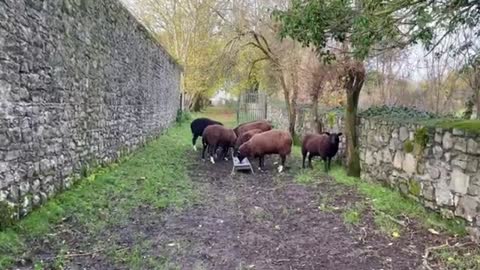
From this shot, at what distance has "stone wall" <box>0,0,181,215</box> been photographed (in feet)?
14.9

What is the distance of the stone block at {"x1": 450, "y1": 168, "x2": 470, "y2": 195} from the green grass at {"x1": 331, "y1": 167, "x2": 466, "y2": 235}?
0.33 metres

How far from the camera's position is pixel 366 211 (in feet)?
19.5

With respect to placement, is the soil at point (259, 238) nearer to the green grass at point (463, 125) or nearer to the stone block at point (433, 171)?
the stone block at point (433, 171)

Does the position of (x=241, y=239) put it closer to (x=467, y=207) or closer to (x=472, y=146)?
(x=467, y=207)

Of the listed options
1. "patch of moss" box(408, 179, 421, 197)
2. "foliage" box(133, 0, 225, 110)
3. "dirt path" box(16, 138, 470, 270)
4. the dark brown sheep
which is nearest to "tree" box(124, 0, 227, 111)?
"foliage" box(133, 0, 225, 110)

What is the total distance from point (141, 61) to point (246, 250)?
846 cm

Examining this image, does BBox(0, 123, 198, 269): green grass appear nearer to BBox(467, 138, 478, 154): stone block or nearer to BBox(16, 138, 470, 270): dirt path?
A: BBox(16, 138, 470, 270): dirt path

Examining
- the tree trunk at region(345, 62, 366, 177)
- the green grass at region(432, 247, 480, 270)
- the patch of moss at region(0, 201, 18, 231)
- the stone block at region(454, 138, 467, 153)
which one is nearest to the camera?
the green grass at region(432, 247, 480, 270)

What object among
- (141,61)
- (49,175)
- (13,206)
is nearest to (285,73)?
(141,61)

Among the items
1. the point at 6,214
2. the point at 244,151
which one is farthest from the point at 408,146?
the point at 6,214

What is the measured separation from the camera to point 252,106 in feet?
77.4

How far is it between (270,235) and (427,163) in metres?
2.29

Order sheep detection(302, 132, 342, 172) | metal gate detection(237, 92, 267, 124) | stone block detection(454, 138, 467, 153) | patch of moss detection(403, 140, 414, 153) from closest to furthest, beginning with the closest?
stone block detection(454, 138, 467, 153) → patch of moss detection(403, 140, 414, 153) → sheep detection(302, 132, 342, 172) → metal gate detection(237, 92, 267, 124)

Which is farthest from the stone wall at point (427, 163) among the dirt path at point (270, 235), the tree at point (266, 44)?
the tree at point (266, 44)
